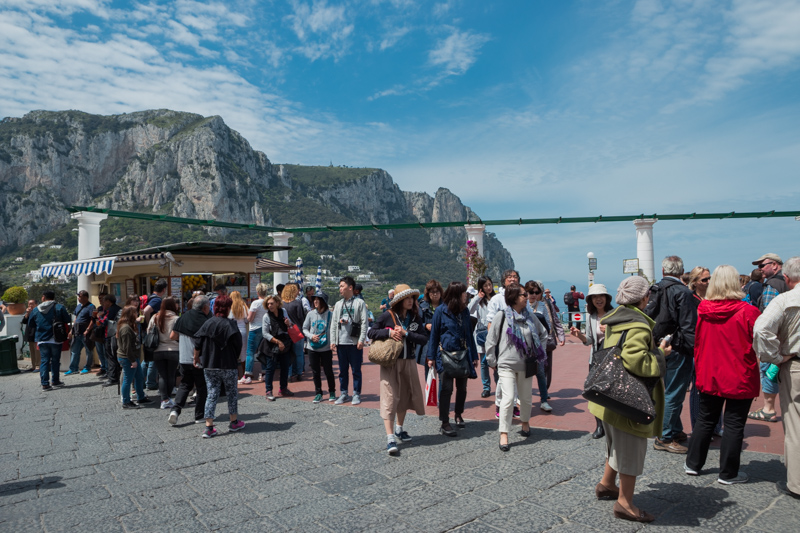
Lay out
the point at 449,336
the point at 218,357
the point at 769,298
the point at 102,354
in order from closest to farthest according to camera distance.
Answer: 1. the point at 449,336
2. the point at 218,357
3. the point at 769,298
4. the point at 102,354

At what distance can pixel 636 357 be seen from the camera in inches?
123

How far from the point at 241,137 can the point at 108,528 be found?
115768mm

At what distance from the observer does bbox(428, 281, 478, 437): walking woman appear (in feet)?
→ 16.9

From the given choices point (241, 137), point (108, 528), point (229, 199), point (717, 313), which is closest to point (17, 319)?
point (108, 528)

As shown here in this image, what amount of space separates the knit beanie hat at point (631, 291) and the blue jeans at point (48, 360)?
9291 mm

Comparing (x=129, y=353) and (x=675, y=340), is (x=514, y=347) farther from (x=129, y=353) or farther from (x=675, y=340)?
(x=129, y=353)

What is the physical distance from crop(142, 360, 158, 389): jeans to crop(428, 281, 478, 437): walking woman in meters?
5.16

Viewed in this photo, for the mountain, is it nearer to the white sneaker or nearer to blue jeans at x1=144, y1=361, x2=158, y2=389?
blue jeans at x1=144, y1=361, x2=158, y2=389

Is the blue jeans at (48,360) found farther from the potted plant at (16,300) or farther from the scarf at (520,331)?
the scarf at (520,331)

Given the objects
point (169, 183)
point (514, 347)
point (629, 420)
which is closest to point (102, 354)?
point (514, 347)

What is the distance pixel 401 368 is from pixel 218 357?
2.10 m

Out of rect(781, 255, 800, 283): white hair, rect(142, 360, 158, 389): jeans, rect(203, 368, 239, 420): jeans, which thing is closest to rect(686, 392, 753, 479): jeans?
rect(781, 255, 800, 283): white hair

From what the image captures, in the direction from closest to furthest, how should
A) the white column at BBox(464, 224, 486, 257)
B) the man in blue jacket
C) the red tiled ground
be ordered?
the red tiled ground
the man in blue jacket
the white column at BBox(464, 224, 486, 257)

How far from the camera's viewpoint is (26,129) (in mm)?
104062
